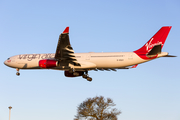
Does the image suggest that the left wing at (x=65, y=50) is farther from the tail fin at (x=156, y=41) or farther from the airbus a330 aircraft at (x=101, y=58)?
the tail fin at (x=156, y=41)

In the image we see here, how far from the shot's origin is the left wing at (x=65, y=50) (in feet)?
158

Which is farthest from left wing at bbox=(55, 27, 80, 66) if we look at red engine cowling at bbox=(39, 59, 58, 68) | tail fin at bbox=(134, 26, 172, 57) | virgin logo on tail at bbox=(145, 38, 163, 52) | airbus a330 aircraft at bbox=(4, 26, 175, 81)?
virgin logo on tail at bbox=(145, 38, 163, 52)

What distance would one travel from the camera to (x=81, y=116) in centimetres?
6100

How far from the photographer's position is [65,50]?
50969 millimetres

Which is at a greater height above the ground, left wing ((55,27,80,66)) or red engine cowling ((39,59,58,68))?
left wing ((55,27,80,66))

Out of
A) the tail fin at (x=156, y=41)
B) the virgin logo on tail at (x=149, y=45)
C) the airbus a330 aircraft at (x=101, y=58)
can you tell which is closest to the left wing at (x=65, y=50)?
the airbus a330 aircraft at (x=101, y=58)

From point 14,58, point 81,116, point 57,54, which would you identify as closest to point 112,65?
point 57,54

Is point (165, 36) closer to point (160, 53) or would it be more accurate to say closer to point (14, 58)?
point (160, 53)

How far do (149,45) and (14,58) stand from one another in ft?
73.7

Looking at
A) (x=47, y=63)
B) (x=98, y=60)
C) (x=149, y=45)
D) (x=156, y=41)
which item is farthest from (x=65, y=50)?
(x=156, y=41)

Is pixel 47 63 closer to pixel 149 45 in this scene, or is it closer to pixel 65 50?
pixel 65 50

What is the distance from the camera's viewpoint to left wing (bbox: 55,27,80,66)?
1895 inches

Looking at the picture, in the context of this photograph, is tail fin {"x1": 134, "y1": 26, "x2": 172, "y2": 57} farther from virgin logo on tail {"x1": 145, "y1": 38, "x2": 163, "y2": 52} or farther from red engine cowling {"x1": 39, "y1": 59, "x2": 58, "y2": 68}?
red engine cowling {"x1": 39, "y1": 59, "x2": 58, "y2": 68}

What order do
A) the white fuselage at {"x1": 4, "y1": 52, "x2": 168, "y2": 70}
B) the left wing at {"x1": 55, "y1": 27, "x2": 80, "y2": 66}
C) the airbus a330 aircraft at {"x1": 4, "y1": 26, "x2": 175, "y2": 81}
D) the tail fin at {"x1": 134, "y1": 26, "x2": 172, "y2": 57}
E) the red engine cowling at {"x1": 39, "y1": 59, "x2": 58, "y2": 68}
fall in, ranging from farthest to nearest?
the red engine cowling at {"x1": 39, "y1": 59, "x2": 58, "y2": 68} → the tail fin at {"x1": 134, "y1": 26, "x2": 172, "y2": 57} → the white fuselage at {"x1": 4, "y1": 52, "x2": 168, "y2": 70} → the airbus a330 aircraft at {"x1": 4, "y1": 26, "x2": 175, "y2": 81} → the left wing at {"x1": 55, "y1": 27, "x2": 80, "y2": 66}
